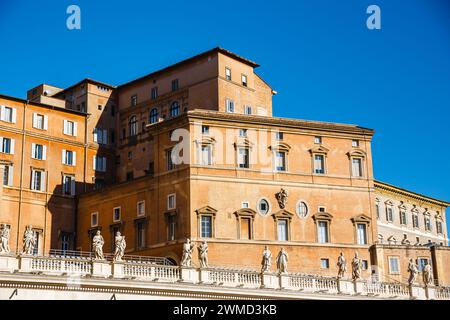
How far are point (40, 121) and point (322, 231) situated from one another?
25.5 meters

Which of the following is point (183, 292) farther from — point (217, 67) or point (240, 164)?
point (217, 67)

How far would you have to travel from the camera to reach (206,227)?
202 feet

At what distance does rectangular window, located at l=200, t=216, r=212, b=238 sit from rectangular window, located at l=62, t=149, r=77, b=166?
56.1ft


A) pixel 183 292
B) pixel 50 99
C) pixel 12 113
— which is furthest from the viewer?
pixel 50 99

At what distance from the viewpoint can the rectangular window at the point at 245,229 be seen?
62312 mm

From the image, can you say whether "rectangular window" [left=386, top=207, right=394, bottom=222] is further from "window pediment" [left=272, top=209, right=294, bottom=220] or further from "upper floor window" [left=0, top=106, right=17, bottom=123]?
"upper floor window" [left=0, top=106, right=17, bottom=123]

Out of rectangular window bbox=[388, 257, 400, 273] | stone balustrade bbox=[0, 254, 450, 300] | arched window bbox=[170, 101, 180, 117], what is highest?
arched window bbox=[170, 101, 180, 117]

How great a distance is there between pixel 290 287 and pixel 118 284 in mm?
11098

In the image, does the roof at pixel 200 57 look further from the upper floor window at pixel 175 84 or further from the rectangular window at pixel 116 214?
the rectangular window at pixel 116 214

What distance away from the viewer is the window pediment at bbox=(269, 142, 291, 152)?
65.0 meters

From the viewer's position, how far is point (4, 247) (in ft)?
137

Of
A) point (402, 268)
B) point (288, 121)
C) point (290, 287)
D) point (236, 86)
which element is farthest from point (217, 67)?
point (290, 287)

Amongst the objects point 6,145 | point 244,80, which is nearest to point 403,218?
point 244,80

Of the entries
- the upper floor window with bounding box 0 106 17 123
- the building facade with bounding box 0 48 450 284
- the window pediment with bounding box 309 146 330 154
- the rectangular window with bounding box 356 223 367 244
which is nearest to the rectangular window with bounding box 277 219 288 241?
the building facade with bounding box 0 48 450 284
